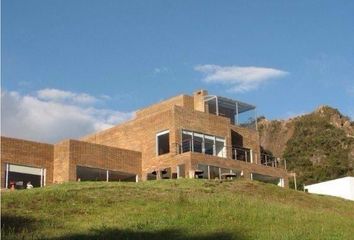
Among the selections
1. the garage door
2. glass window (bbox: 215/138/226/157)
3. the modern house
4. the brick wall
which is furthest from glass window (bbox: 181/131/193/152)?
the garage door

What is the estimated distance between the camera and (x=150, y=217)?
20.1 metres

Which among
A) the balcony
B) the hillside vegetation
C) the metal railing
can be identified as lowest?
the metal railing

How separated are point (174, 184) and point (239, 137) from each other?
17040 mm

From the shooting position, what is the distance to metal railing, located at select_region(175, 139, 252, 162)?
41.4 m

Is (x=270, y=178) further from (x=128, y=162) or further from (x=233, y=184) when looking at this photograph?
(x=233, y=184)

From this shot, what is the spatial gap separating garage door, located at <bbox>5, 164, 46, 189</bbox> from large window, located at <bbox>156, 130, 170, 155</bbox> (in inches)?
280

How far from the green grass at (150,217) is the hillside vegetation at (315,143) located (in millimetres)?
45700

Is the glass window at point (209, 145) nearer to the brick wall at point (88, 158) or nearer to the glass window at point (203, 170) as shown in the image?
the glass window at point (203, 170)

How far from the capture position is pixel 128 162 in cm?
4222

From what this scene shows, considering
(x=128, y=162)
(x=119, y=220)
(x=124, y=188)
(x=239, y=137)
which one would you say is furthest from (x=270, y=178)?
(x=119, y=220)

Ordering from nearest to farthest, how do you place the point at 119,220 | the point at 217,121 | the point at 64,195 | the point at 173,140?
1. the point at 119,220
2. the point at 64,195
3. the point at 173,140
4. the point at 217,121

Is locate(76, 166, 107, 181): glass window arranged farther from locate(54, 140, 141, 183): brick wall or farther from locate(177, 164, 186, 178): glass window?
locate(177, 164, 186, 178): glass window

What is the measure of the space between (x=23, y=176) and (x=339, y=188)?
20.4m

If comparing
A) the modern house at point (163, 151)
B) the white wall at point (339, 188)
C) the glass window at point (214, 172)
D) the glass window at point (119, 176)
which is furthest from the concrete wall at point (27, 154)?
the white wall at point (339, 188)
